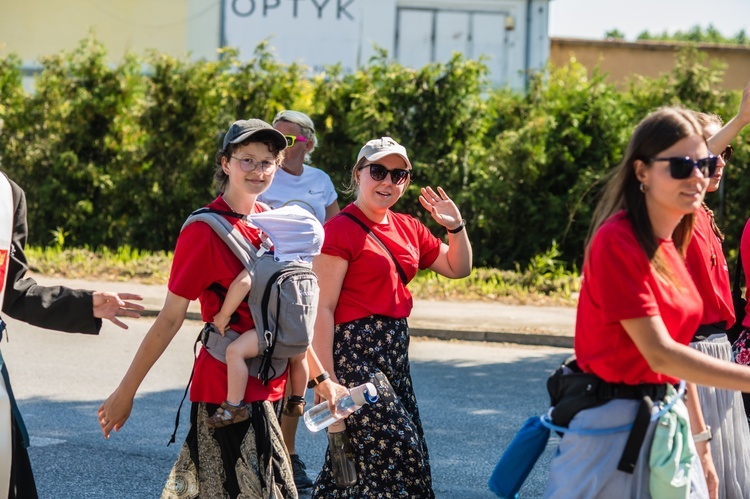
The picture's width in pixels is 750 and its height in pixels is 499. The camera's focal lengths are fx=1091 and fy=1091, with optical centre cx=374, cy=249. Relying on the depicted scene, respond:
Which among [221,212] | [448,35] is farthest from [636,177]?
[448,35]

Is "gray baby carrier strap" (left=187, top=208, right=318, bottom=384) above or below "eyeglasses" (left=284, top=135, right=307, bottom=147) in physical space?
below

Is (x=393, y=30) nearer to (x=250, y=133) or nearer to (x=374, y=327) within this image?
(x=374, y=327)

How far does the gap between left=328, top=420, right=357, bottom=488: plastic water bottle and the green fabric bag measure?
1.65m

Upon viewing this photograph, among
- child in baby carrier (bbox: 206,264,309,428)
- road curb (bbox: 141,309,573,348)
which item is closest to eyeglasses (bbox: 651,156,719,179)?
child in baby carrier (bbox: 206,264,309,428)

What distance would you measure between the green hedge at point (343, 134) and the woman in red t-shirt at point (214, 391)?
12303 mm

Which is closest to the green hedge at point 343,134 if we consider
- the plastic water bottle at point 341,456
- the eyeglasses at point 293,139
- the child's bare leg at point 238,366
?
the eyeglasses at point 293,139

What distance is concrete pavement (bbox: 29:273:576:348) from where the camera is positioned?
11.9m

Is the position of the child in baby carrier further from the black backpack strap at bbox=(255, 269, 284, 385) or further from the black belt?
the black belt

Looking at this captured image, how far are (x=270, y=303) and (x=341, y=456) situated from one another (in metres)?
0.93

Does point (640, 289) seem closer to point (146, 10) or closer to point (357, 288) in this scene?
point (357, 288)

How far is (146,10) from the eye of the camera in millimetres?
33750

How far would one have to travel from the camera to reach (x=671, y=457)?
3.22 m

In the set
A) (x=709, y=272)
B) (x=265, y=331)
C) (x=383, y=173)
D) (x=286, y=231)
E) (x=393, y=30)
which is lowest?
(x=265, y=331)

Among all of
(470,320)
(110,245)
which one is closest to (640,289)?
(470,320)
